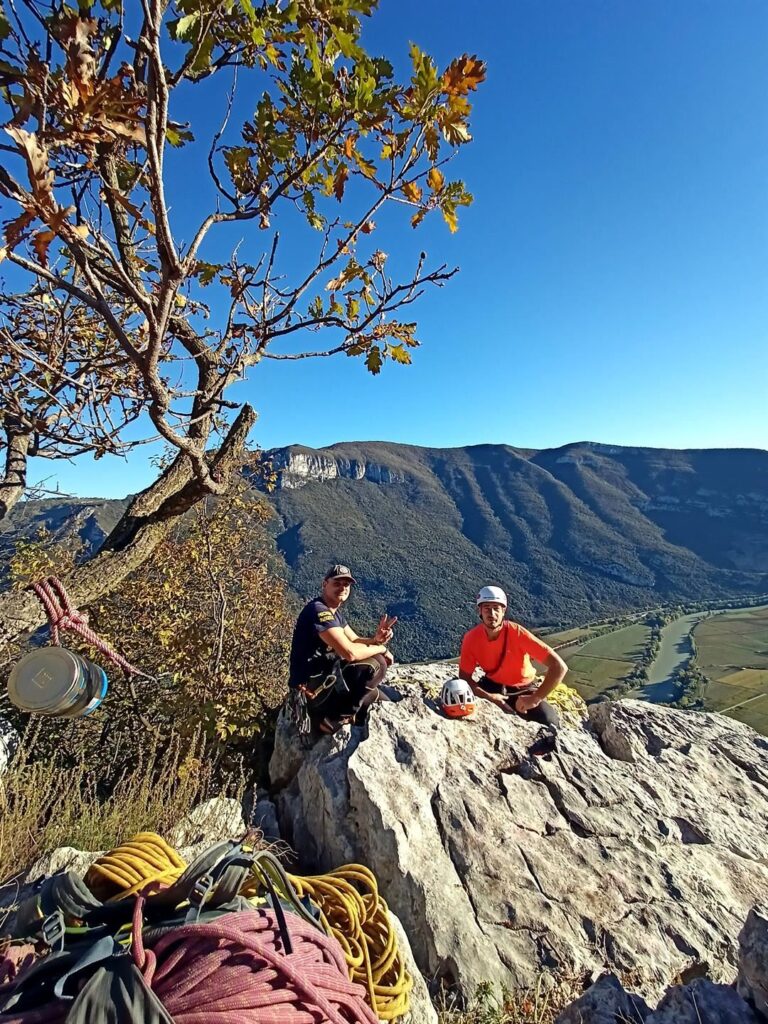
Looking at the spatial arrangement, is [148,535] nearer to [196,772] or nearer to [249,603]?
[196,772]

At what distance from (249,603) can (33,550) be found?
3.57m

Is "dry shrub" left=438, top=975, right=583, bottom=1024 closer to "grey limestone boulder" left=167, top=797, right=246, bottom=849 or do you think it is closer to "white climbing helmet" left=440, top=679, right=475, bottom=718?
"grey limestone boulder" left=167, top=797, right=246, bottom=849

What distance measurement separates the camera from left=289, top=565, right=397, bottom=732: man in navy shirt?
564 centimetres

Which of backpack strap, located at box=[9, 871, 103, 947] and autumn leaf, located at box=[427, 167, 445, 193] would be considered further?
autumn leaf, located at box=[427, 167, 445, 193]

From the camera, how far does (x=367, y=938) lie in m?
3.06

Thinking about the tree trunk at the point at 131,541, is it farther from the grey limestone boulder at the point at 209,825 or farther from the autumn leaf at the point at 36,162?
the autumn leaf at the point at 36,162

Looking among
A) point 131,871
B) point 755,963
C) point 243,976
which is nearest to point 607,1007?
point 755,963

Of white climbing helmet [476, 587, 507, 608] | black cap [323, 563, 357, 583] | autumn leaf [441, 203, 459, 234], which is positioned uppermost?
autumn leaf [441, 203, 459, 234]

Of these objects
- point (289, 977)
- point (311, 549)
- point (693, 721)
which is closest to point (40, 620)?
point (289, 977)

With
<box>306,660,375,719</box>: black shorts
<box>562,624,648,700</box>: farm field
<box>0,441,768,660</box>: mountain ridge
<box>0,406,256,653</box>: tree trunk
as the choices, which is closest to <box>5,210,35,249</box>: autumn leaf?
<box>0,406,256,653</box>: tree trunk

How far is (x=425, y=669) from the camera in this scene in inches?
308

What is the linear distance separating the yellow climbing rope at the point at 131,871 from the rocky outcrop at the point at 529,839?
2.14m

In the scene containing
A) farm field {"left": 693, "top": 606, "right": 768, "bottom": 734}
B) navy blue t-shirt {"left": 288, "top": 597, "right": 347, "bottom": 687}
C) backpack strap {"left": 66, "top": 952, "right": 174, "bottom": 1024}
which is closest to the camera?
backpack strap {"left": 66, "top": 952, "right": 174, "bottom": 1024}

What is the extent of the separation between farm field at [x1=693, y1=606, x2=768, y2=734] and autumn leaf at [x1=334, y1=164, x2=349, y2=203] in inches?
1996
